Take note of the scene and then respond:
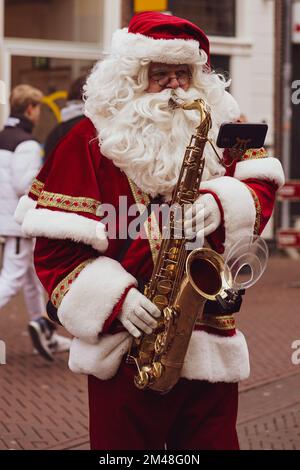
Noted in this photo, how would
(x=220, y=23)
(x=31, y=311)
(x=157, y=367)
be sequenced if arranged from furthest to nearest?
(x=220, y=23) → (x=31, y=311) → (x=157, y=367)

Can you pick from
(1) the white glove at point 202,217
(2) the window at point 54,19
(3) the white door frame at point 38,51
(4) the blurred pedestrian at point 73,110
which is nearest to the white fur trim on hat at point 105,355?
(1) the white glove at point 202,217

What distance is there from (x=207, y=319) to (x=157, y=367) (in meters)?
0.27

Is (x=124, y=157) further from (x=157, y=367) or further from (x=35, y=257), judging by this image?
(x=157, y=367)

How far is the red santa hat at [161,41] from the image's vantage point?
3.57 meters

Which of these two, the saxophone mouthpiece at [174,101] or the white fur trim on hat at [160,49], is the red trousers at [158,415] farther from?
the white fur trim on hat at [160,49]

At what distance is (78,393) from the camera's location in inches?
273

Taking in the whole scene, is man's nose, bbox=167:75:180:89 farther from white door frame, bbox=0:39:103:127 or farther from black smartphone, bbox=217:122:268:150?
white door frame, bbox=0:39:103:127

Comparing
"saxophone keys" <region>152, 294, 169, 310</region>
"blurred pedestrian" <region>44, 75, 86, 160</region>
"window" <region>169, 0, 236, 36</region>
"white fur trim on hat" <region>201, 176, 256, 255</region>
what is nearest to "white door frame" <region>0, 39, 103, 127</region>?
"window" <region>169, 0, 236, 36</region>

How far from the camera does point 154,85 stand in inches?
143

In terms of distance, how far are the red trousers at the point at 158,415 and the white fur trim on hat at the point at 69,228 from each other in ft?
1.47

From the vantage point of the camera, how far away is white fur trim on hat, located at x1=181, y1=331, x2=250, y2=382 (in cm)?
355
